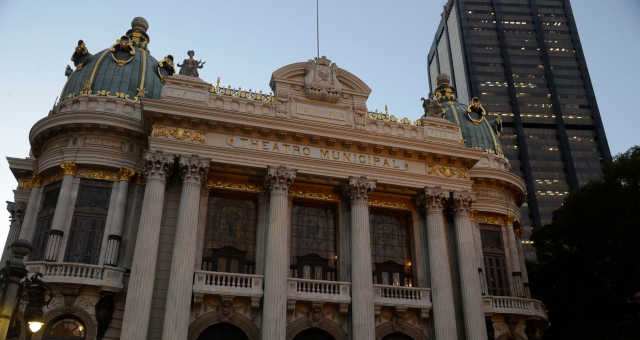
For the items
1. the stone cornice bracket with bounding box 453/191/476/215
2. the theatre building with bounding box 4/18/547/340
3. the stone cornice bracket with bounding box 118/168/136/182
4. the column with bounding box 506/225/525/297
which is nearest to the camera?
the theatre building with bounding box 4/18/547/340

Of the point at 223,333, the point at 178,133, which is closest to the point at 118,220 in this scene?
the point at 178,133

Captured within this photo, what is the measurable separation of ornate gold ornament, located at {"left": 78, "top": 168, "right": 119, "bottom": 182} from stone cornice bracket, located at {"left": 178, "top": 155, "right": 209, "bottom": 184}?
4082 mm

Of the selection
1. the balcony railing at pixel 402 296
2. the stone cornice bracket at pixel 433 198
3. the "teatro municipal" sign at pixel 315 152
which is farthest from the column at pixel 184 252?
the stone cornice bracket at pixel 433 198

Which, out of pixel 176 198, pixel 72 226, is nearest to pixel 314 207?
pixel 176 198

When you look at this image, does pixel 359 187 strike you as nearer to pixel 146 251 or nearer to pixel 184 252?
pixel 184 252

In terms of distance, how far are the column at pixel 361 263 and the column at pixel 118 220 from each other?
37.2 ft

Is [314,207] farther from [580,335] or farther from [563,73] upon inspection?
[563,73]

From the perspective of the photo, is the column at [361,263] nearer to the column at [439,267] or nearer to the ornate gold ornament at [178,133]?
the column at [439,267]

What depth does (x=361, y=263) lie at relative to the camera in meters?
26.7

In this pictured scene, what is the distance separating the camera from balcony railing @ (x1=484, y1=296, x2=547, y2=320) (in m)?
29.9

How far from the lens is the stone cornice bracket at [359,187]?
28203mm

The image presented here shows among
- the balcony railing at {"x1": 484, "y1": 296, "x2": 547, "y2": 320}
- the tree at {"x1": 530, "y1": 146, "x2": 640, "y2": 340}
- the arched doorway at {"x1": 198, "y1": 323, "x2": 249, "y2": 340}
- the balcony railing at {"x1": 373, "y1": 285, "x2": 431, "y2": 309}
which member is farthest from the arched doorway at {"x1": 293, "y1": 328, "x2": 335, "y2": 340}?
the tree at {"x1": 530, "y1": 146, "x2": 640, "y2": 340}

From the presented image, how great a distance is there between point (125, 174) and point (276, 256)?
29.4 ft

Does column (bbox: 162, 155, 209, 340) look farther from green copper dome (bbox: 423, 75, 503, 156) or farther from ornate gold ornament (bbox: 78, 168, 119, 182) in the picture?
green copper dome (bbox: 423, 75, 503, 156)
